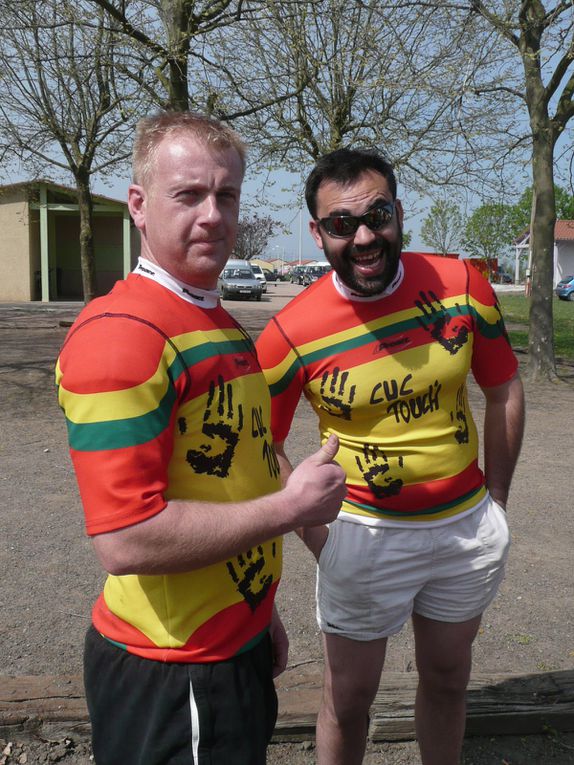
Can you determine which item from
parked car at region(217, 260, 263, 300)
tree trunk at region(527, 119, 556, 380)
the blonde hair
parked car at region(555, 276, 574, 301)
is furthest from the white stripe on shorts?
parked car at region(555, 276, 574, 301)

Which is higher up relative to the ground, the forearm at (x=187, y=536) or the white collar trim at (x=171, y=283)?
the white collar trim at (x=171, y=283)

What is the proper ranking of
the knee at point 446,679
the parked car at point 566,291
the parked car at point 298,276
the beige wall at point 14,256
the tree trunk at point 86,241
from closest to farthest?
the knee at point 446,679 → the tree trunk at point 86,241 → the beige wall at point 14,256 → the parked car at point 566,291 → the parked car at point 298,276

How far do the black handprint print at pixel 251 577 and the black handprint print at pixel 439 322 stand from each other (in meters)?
0.94

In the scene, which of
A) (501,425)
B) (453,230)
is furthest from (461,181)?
(453,230)

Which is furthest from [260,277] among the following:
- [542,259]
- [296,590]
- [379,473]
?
[379,473]

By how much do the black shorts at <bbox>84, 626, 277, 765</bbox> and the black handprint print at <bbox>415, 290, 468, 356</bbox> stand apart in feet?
3.76

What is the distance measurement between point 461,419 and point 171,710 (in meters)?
1.28

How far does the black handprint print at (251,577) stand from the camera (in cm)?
164

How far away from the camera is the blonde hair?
1.58 m

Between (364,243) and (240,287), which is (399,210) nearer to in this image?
(364,243)

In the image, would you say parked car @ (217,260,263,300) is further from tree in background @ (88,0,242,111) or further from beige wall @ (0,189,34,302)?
tree in background @ (88,0,242,111)

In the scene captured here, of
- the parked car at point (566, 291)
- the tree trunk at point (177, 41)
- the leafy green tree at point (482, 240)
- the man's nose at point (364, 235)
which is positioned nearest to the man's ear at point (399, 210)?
the man's nose at point (364, 235)

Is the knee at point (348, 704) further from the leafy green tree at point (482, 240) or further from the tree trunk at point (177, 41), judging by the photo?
the leafy green tree at point (482, 240)

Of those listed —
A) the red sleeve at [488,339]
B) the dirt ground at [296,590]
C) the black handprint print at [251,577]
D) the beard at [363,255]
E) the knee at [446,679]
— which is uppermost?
the beard at [363,255]
